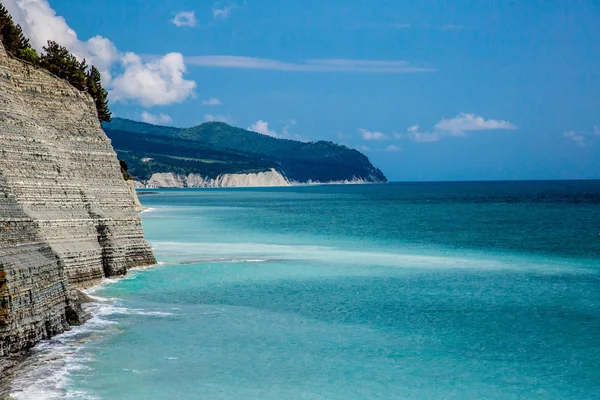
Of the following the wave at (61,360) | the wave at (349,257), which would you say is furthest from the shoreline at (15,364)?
the wave at (349,257)

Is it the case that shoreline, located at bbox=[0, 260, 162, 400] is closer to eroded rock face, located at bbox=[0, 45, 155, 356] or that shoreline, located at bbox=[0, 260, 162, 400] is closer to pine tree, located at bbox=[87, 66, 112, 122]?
eroded rock face, located at bbox=[0, 45, 155, 356]

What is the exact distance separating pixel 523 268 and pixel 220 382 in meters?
30.0

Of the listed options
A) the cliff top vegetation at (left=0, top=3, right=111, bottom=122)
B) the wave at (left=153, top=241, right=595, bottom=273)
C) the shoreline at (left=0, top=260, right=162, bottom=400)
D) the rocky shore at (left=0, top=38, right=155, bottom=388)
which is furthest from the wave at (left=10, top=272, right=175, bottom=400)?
the cliff top vegetation at (left=0, top=3, right=111, bottom=122)

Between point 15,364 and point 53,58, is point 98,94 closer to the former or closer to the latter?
point 53,58

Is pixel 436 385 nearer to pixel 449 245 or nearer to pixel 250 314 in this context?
pixel 250 314

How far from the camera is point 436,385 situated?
20875mm

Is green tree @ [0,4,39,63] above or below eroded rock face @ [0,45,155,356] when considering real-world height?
above

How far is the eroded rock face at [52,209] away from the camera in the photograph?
22.1m

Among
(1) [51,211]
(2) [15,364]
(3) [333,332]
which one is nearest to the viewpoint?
(2) [15,364]

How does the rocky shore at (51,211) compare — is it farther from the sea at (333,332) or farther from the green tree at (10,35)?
the green tree at (10,35)

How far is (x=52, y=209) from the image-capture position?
104 ft

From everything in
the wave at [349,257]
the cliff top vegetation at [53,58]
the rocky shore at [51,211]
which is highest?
the cliff top vegetation at [53,58]

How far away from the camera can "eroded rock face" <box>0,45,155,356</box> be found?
22062 mm

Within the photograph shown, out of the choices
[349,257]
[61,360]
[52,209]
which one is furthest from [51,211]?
[349,257]
